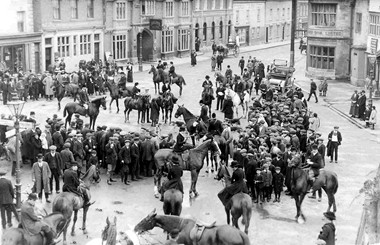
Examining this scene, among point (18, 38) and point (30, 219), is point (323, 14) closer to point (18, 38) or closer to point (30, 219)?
point (18, 38)

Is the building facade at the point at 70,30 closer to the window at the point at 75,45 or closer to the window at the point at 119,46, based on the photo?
the window at the point at 75,45

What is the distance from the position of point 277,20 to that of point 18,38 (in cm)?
4865

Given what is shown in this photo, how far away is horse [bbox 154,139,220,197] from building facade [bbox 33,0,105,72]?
25935mm

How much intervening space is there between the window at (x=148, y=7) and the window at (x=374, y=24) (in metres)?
20.1

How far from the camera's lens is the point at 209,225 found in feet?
44.3

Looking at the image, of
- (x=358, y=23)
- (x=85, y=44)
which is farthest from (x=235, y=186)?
(x=85, y=44)

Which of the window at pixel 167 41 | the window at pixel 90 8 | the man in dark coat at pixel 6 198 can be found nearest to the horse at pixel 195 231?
the man in dark coat at pixel 6 198

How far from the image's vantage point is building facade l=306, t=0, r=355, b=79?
4550cm

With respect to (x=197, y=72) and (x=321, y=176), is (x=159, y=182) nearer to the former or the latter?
(x=321, y=176)

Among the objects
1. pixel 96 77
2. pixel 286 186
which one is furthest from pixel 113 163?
pixel 96 77

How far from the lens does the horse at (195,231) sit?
13.2 m

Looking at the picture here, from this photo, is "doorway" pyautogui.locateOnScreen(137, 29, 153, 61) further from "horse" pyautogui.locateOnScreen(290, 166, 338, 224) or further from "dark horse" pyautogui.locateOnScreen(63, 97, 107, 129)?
"horse" pyautogui.locateOnScreen(290, 166, 338, 224)

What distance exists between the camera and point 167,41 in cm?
5775

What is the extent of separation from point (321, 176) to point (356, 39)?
94.4 feet
